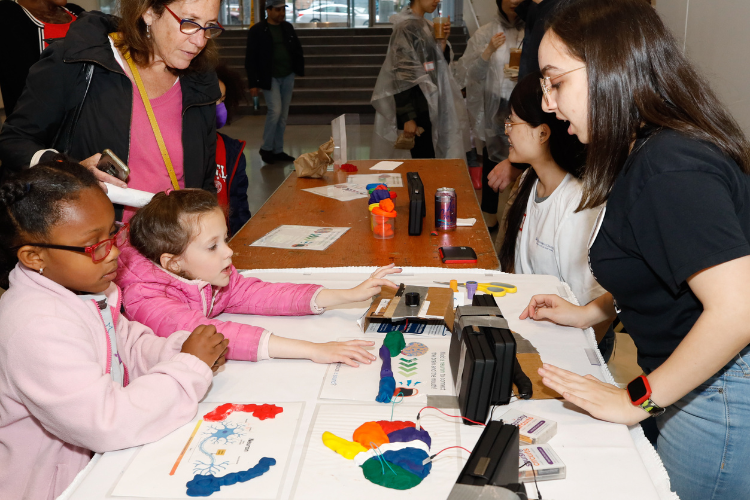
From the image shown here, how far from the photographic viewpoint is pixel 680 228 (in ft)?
3.23

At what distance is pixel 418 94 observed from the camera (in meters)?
4.62

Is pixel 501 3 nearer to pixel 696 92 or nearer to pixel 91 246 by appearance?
pixel 696 92

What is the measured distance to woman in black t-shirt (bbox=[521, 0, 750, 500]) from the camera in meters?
0.98

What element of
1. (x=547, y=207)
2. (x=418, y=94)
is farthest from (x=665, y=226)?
(x=418, y=94)

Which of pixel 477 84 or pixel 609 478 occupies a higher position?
pixel 477 84

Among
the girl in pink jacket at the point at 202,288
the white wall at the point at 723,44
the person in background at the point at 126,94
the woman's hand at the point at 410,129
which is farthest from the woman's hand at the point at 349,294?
the woman's hand at the point at 410,129

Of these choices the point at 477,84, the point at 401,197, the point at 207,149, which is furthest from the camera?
the point at 477,84

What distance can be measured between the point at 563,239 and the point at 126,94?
1.44 meters

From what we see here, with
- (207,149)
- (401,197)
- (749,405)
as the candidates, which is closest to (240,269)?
(207,149)

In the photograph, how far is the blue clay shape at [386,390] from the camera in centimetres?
117

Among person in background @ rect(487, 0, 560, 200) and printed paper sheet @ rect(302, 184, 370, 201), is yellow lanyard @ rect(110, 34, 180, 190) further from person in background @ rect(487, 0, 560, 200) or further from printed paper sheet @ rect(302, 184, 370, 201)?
person in background @ rect(487, 0, 560, 200)

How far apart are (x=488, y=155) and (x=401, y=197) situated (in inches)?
79.6

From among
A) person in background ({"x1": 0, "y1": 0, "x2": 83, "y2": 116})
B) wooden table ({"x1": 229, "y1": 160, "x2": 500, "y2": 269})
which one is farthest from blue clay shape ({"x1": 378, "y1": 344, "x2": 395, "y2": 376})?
person in background ({"x1": 0, "y1": 0, "x2": 83, "y2": 116})

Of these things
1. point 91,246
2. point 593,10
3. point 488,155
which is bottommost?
point 488,155
